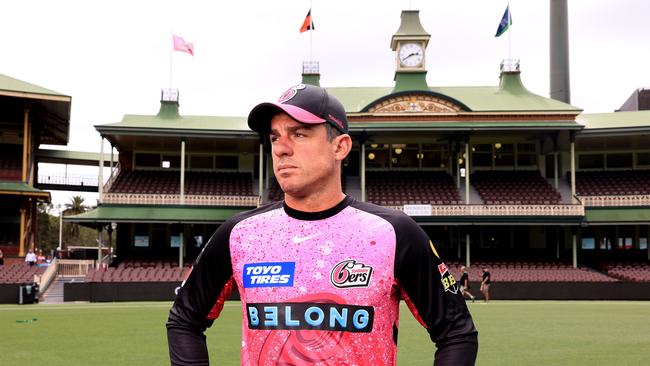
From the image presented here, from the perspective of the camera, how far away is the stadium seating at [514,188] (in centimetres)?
3941

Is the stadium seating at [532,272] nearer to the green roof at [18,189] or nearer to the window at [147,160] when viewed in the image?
→ the window at [147,160]

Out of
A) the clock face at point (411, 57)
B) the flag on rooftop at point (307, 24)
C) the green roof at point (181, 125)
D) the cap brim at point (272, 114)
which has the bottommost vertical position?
the cap brim at point (272, 114)

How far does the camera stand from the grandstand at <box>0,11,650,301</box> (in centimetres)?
3756

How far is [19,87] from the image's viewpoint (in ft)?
135

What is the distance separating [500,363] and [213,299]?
344 inches

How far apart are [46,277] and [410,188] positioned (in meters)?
21.0

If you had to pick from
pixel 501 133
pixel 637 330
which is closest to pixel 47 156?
pixel 501 133

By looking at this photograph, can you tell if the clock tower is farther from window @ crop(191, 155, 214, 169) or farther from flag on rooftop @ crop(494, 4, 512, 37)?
window @ crop(191, 155, 214, 169)

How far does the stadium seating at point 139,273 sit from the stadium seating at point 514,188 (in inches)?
706

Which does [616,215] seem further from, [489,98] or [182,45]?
[182,45]

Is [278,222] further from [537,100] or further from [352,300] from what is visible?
[537,100]

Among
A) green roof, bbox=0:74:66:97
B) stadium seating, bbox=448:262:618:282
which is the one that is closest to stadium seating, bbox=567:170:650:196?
stadium seating, bbox=448:262:618:282

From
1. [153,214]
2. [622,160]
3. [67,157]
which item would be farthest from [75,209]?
[622,160]

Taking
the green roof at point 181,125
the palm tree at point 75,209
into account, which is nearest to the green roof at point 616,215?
the green roof at point 181,125
